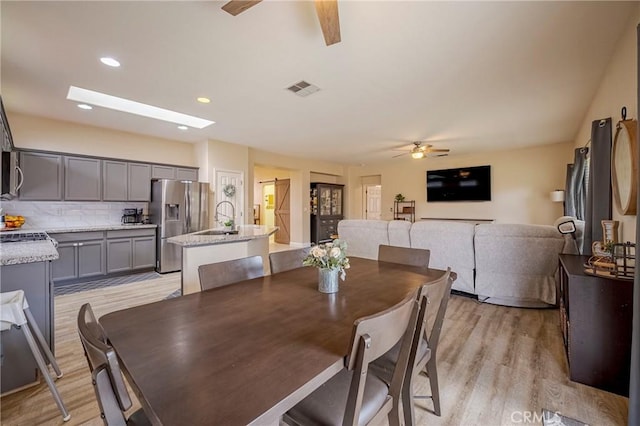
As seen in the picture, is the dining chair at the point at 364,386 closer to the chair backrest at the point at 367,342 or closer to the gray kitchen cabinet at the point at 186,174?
the chair backrest at the point at 367,342

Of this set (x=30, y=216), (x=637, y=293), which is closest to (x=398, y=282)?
(x=637, y=293)

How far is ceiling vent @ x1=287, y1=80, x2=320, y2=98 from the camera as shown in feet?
10.3

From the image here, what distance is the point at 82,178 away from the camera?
14.8ft

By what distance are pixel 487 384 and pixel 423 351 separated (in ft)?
2.81

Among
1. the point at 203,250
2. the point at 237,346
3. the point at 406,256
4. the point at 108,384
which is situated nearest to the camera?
the point at 108,384

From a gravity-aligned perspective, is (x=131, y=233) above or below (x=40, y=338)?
above

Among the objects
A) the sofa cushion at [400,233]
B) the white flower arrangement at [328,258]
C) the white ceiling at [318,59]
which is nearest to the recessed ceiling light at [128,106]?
the white ceiling at [318,59]

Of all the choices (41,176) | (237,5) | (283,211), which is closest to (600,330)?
(237,5)

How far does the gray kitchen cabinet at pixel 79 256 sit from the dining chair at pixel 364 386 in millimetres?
4873

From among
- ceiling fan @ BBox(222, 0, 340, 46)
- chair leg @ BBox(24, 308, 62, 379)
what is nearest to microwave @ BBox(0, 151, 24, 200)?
chair leg @ BBox(24, 308, 62, 379)

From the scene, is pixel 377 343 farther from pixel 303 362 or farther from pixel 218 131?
pixel 218 131

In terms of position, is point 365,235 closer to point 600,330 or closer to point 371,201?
point 600,330

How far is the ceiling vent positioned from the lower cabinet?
3777mm

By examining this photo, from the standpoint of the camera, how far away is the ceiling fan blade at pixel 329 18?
1.64 metres
